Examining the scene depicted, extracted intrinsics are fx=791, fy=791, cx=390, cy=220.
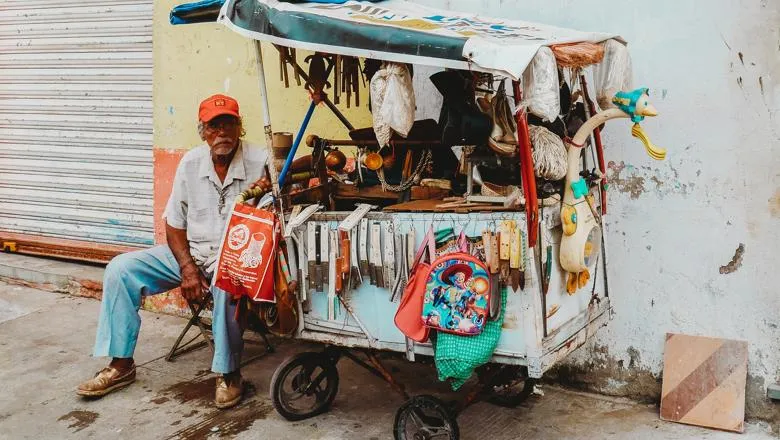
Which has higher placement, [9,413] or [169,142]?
[169,142]

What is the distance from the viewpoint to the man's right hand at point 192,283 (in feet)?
14.4

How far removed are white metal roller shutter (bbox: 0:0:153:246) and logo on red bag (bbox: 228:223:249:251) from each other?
2743mm

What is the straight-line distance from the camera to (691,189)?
390 centimetres

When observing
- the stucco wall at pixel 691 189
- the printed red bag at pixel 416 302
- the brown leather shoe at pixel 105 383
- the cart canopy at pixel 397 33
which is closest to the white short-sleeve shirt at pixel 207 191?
the brown leather shoe at pixel 105 383

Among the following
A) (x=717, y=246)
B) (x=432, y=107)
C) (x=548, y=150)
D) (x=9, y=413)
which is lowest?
(x=9, y=413)

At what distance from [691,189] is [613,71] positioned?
2.78 ft

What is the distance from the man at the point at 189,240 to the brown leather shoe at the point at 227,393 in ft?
0.12

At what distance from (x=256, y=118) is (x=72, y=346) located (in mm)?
1933

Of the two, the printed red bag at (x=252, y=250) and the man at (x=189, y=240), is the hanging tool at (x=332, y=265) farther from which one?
the man at (x=189, y=240)

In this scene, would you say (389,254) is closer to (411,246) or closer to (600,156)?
(411,246)

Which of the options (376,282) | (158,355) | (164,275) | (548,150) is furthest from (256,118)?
(548,150)

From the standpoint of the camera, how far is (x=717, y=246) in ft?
12.7

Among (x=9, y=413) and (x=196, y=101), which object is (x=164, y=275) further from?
(x=196, y=101)

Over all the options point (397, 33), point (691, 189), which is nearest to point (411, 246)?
point (397, 33)
